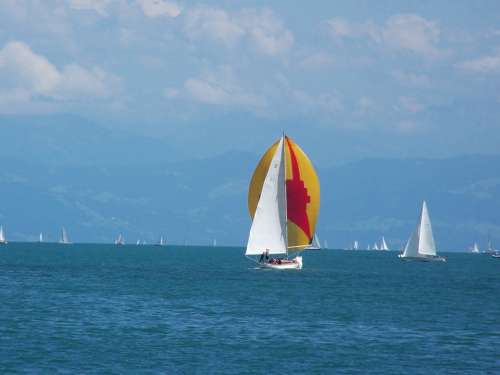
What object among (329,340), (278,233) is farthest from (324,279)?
(329,340)

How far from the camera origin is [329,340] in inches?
1850

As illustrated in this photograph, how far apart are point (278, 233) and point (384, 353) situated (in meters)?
43.0

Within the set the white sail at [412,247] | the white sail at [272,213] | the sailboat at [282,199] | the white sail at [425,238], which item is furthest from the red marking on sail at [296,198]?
the white sail at [412,247]

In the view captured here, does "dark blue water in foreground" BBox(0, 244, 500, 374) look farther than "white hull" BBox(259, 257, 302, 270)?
No

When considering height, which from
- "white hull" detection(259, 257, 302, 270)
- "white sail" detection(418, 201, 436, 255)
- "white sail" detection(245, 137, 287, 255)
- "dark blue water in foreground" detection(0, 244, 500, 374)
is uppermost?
"white sail" detection(418, 201, 436, 255)

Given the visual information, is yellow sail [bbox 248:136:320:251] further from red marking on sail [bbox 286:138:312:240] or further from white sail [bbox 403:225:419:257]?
white sail [bbox 403:225:419:257]

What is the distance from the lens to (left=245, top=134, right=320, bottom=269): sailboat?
84.4 metres

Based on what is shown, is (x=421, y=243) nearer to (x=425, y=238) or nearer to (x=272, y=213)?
(x=425, y=238)

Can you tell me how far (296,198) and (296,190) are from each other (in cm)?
67

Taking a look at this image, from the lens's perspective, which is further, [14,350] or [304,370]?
[14,350]

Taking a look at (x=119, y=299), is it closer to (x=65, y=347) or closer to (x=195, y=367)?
(x=65, y=347)

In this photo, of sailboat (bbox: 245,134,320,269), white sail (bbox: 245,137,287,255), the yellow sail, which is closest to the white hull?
sailboat (bbox: 245,134,320,269)

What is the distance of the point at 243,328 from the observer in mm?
50562

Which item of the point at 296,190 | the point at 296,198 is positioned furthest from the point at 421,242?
the point at 296,190
